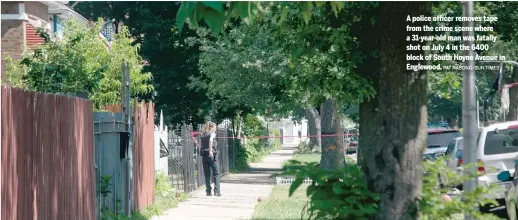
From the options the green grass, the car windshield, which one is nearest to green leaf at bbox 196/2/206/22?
the green grass

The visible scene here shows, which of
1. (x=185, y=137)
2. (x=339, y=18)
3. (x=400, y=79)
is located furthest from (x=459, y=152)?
(x=400, y=79)

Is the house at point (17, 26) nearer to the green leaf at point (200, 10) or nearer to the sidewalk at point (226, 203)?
the sidewalk at point (226, 203)

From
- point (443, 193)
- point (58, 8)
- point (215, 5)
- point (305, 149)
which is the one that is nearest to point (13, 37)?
point (58, 8)

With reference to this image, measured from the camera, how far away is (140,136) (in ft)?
54.1

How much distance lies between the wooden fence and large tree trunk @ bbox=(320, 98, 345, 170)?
19770mm

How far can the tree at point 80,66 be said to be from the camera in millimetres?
17422

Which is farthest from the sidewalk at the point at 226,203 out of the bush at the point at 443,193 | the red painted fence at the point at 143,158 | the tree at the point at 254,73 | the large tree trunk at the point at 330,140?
the bush at the point at 443,193

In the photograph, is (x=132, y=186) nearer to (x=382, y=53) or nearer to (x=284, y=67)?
(x=382, y=53)

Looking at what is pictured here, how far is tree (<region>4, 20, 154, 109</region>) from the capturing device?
17.4 metres

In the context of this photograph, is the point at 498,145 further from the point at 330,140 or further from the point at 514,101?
the point at 330,140

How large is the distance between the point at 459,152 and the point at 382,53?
10931 mm

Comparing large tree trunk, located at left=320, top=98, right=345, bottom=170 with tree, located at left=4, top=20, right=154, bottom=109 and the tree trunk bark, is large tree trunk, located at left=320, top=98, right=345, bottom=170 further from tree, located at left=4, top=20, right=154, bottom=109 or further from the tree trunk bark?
tree, located at left=4, top=20, right=154, bottom=109

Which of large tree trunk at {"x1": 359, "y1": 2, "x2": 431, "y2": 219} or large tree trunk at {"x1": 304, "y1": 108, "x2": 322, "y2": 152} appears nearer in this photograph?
large tree trunk at {"x1": 359, "y1": 2, "x2": 431, "y2": 219}

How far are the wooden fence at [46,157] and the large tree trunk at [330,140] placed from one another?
1977cm
